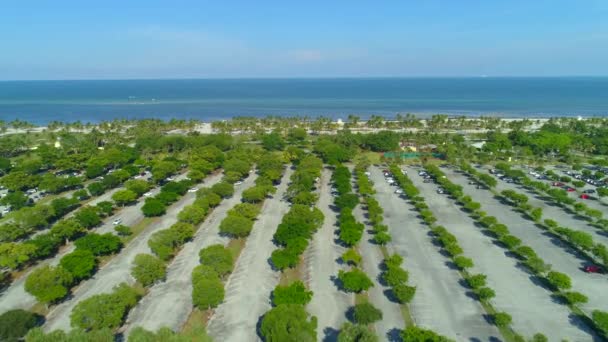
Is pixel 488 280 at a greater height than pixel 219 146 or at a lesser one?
lesser

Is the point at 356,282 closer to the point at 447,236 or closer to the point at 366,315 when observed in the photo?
the point at 366,315

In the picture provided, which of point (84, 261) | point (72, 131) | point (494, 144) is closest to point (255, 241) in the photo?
Answer: point (84, 261)

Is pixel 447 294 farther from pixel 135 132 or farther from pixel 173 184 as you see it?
pixel 135 132

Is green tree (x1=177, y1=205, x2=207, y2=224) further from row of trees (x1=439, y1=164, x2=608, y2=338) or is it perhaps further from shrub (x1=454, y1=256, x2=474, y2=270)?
row of trees (x1=439, y1=164, x2=608, y2=338)

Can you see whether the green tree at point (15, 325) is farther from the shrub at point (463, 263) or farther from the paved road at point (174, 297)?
the shrub at point (463, 263)

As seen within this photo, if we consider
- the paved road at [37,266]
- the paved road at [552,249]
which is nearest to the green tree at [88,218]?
the paved road at [37,266]
